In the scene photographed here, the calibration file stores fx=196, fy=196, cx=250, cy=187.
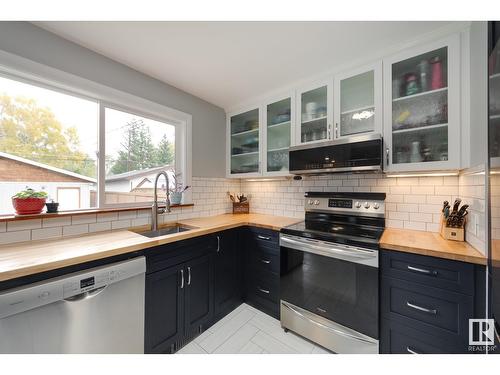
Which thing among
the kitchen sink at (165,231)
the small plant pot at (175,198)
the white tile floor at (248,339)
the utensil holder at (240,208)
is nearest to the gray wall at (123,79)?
the small plant pot at (175,198)

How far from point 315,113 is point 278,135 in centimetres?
47

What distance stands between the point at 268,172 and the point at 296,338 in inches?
62.5

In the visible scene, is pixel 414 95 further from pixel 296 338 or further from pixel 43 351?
pixel 43 351

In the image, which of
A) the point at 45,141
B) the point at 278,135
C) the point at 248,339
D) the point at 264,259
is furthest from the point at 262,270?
the point at 45,141

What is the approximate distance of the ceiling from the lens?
4.31ft

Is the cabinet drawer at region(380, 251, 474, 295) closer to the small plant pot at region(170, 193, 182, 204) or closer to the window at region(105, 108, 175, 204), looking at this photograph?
the small plant pot at region(170, 193, 182, 204)

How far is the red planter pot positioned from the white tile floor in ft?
4.70

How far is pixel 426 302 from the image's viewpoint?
1.17 metres

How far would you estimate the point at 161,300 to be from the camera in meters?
1.40

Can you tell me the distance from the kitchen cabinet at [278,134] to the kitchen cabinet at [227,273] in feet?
2.76

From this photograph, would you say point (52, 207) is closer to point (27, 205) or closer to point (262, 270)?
point (27, 205)

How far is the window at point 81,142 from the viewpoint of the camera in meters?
1.32

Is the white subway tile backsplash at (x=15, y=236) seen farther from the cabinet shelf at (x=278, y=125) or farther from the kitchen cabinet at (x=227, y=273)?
the cabinet shelf at (x=278, y=125)

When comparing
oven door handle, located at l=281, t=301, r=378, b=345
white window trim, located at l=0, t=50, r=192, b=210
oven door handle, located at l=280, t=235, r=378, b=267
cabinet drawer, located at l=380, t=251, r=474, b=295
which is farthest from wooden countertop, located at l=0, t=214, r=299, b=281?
cabinet drawer, located at l=380, t=251, r=474, b=295
